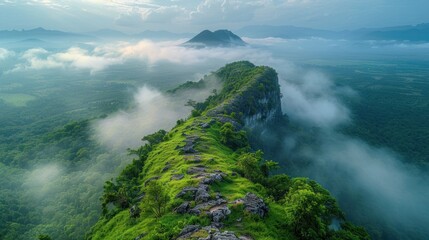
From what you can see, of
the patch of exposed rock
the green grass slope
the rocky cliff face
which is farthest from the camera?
the rocky cliff face

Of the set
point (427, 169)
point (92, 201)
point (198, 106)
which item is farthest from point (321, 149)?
point (92, 201)

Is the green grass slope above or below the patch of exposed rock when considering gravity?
below

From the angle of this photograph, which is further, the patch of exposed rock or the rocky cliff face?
the rocky cliff face

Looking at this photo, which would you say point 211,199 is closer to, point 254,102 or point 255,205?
point 255,205

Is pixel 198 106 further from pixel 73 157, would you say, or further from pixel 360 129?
pixel 360 129

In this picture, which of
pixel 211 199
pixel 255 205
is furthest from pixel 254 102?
pixel 255 205

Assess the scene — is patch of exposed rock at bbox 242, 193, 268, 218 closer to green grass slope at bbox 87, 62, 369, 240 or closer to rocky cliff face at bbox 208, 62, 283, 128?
green grass slope at bbox 87, 62, 369, 240

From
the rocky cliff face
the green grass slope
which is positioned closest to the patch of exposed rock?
the green grass slope

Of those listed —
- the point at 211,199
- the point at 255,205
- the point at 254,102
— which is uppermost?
the point at 255,205
